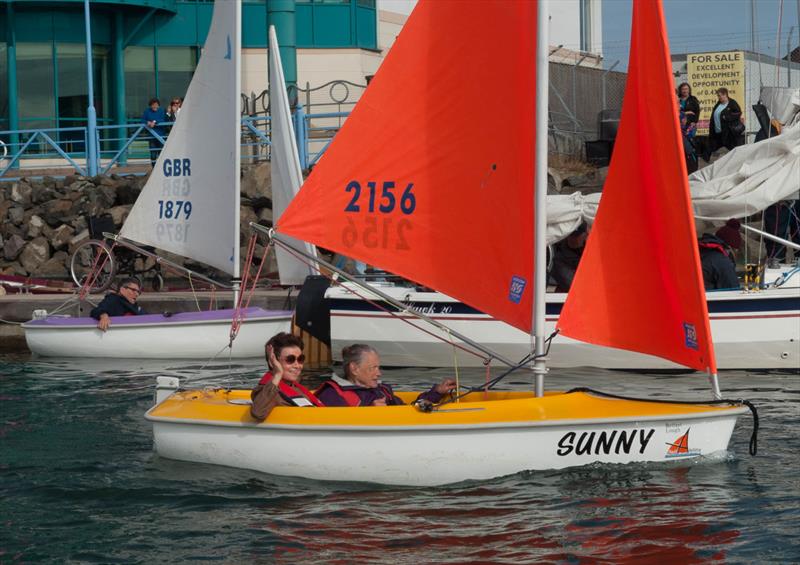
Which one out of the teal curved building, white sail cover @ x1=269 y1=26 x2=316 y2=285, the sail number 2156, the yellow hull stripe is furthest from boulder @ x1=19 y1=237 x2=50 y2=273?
the yellow hull stripe

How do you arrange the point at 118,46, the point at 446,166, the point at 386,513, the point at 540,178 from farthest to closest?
1. the point at 118,46
2. the point at 446,166
3. the point at 540,178
4. the point at 386,513

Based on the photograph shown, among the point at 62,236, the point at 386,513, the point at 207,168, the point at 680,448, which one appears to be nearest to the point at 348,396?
the point at 386,513

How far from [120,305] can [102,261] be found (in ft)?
9.89

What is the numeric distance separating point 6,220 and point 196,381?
460 inches

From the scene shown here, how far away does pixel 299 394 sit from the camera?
985 cm

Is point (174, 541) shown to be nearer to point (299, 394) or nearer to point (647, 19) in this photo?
point (299, 394)

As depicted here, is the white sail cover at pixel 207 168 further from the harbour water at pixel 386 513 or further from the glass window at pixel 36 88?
the glass window at pixel 36 88

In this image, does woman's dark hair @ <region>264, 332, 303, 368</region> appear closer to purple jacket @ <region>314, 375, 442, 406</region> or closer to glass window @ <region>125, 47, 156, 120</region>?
purple jacket @ <region>314, 375, 442, 406</region>

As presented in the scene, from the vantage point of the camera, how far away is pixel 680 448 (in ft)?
31.2

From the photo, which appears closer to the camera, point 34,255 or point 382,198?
point 382,198

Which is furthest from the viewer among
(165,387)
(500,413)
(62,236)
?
(62,236)

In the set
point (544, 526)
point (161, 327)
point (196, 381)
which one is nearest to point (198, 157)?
point (161, 327)

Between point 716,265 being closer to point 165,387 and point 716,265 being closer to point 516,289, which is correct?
point 516,289

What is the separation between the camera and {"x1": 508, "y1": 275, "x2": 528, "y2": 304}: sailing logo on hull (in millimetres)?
9781
